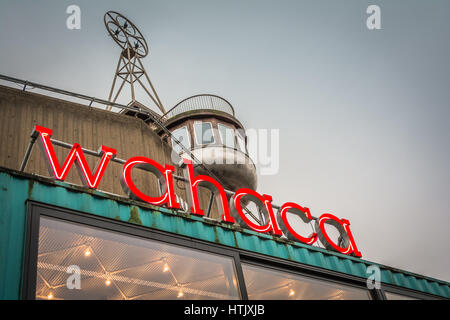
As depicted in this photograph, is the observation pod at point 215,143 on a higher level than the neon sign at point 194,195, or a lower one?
higher

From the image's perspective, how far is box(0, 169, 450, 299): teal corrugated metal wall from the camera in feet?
25.8

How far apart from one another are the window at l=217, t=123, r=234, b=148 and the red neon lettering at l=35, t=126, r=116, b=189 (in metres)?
11.0

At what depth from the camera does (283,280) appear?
468 inches

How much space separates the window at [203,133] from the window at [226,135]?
49 centimetres

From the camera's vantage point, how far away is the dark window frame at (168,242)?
26.0 ft

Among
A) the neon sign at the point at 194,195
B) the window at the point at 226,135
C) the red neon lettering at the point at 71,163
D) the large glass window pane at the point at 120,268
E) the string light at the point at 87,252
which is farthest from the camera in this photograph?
the window at the point at 226,135

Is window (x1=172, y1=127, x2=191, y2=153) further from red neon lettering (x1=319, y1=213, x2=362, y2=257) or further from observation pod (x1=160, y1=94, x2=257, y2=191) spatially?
red neon lettering (x1=319, y1=213, x2=362, y2=257)

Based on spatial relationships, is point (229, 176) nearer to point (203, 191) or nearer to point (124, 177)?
point (203, 191)

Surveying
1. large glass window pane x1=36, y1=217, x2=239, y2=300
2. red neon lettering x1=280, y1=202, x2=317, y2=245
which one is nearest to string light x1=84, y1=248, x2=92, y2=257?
large glass window pane x1=36, y1=217, x2=239, y2=300

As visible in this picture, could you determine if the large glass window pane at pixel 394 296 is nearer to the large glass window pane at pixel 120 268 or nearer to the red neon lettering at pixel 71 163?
the large glass window pane at pixel 120 268

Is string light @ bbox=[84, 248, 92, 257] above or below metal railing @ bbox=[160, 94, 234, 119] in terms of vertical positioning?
below

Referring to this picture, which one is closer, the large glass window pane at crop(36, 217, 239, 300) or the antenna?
the large glass window pane at crop(36, 217, 239, 300)

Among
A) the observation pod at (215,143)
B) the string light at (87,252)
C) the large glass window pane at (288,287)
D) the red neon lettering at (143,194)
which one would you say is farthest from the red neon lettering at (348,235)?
the string light at (87,252)
